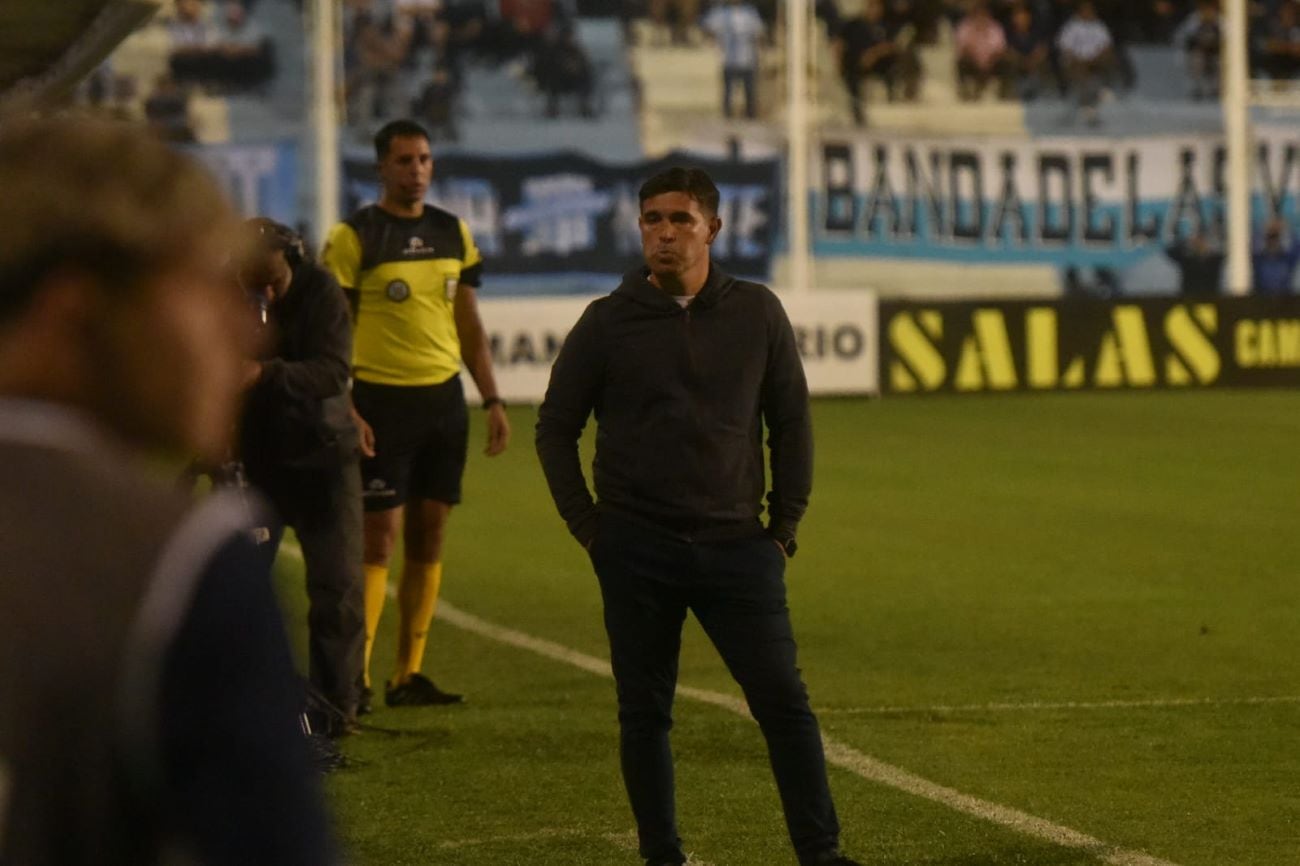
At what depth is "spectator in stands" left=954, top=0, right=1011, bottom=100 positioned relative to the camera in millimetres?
30656

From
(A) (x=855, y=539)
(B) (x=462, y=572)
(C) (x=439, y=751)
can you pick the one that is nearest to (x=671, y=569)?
(C) (x=439, y=751)

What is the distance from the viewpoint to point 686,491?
5.83m

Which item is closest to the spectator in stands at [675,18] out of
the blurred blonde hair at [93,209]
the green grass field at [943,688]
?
the green grass field at [943,688]

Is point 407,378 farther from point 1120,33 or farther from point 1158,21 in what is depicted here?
point 1158,21

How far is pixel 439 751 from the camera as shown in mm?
7727

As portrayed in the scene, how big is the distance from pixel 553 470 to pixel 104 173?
449 cm

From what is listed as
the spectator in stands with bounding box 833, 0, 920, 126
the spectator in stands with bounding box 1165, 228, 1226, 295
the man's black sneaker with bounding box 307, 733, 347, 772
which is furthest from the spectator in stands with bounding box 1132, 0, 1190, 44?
the man's black sneaker with bounding box 307, 733, 347, 772

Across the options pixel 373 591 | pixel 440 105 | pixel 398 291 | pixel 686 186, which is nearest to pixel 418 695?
pixel 373 591

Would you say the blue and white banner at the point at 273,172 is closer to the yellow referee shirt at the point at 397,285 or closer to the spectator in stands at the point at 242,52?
the spectator in stands at the point at 242,52

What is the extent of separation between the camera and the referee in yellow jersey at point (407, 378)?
858cm

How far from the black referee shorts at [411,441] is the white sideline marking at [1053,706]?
5.11 ft

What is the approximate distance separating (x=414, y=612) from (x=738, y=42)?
2232 cm

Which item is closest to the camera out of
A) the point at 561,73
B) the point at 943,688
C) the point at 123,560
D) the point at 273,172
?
the point at 123,560

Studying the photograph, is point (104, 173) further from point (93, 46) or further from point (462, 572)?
point (462, 572)
